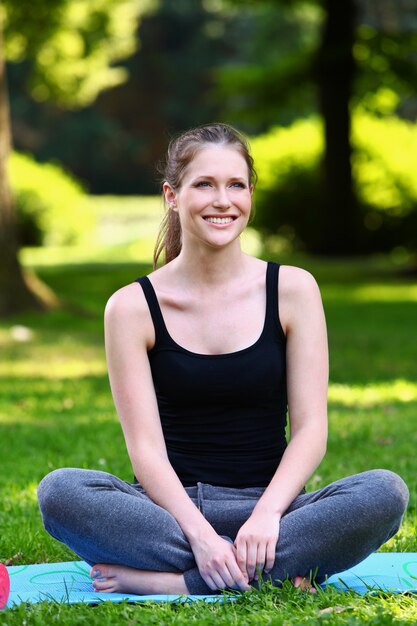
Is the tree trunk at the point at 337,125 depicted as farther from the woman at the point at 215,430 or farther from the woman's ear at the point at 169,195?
the woman at the point at 215,430

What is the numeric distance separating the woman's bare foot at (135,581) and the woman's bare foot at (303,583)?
0.34m

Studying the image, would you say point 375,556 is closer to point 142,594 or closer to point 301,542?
point 301,542

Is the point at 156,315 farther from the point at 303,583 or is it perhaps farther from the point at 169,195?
the point at 303,583

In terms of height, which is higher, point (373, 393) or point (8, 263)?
point (8, 263)

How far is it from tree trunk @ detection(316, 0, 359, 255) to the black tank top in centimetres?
1559

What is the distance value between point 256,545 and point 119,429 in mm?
3144

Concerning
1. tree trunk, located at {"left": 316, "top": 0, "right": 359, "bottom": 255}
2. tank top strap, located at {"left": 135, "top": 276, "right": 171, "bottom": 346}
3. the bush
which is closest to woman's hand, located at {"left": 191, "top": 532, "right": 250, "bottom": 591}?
tank top strap, located at {"left": 135, "top": 276, "right": 171, "bottom": 346}

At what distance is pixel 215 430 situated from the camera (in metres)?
3.55

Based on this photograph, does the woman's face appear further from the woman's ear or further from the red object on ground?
the red object on ground

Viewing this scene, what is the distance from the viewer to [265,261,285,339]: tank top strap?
3.60 metres

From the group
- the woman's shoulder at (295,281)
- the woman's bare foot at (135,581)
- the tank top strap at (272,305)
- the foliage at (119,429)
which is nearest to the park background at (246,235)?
the foliage at (119,429)

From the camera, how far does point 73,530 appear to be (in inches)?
132

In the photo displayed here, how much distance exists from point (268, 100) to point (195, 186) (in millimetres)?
16915

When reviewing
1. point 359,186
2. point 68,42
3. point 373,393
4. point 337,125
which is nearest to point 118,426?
point 373,393
